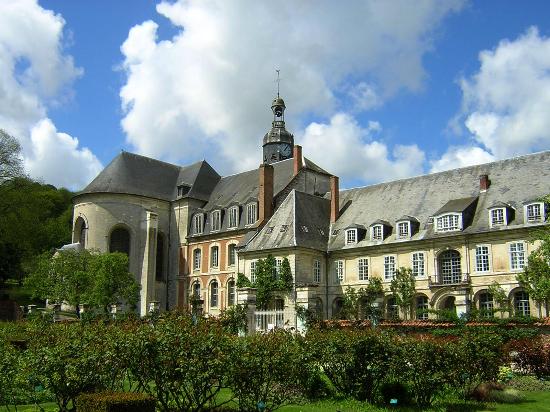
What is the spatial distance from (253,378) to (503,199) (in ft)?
79.9

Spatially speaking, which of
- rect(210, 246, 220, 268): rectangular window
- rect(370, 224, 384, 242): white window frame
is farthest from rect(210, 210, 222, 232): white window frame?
rect(370, 224, 384, 242): white window frame

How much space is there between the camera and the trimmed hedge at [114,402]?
888 centimetres

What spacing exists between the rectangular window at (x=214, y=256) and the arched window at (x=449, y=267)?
17429mm

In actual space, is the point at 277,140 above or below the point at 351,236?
above

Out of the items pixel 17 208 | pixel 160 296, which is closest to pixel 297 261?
pixel 160 296

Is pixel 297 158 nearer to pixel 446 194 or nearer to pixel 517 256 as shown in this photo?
pixel 446 194

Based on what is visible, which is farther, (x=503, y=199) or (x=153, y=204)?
(x=153, y=204)

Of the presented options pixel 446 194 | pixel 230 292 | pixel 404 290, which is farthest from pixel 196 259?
pixel 446 194

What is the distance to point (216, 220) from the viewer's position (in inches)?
1718

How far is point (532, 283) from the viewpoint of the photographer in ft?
86.5

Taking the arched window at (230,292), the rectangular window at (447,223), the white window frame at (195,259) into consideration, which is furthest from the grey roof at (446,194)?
the white window frame at (195,259)

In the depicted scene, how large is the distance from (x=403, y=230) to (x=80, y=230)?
84.0 ft

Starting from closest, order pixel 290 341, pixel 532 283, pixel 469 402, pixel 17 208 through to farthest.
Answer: pixel 290 341 < pixel 469 402 < pixel 532 283 < pixel 17 208

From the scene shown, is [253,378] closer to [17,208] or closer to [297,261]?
[297,261]
